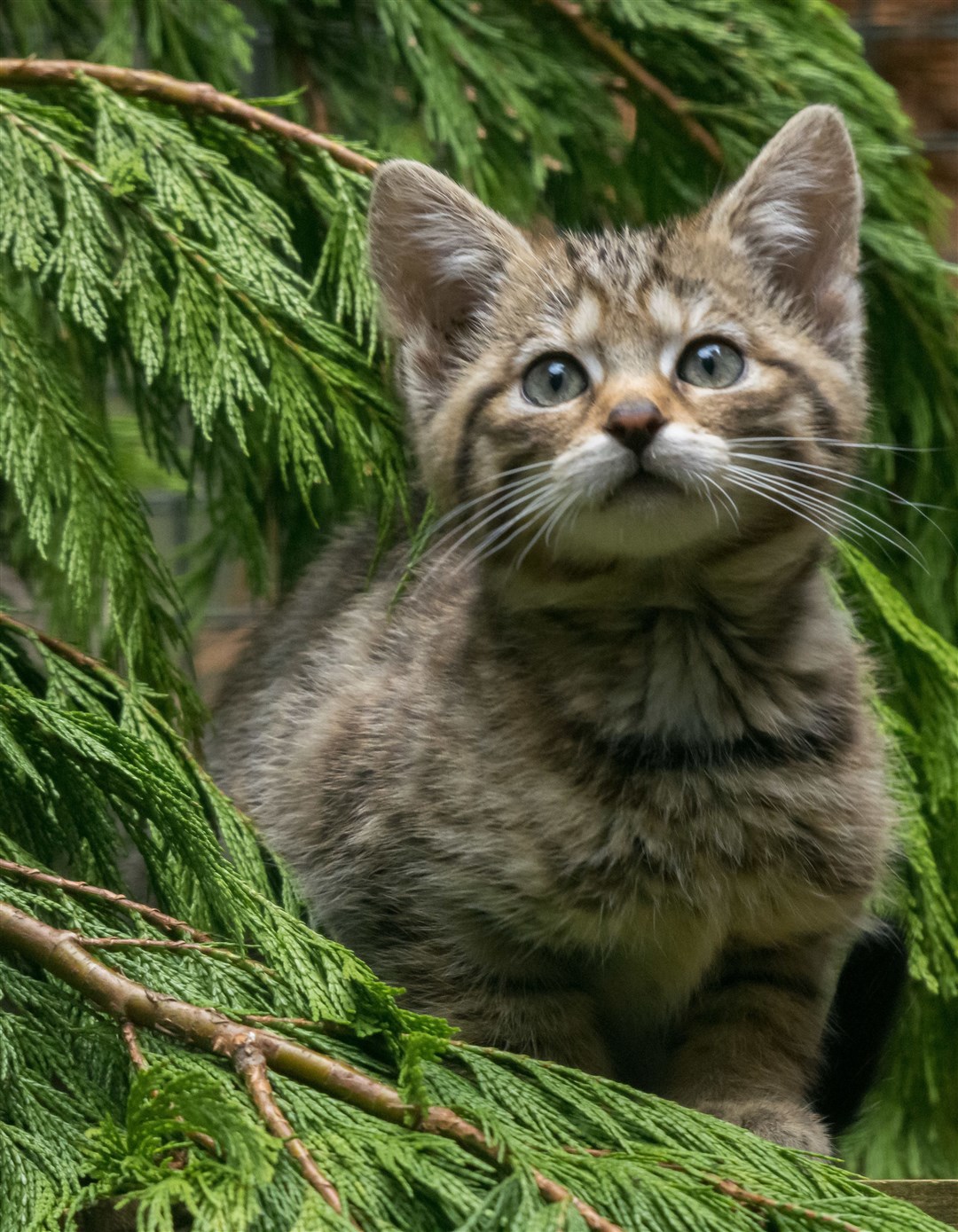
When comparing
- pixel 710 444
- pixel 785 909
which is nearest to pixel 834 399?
pixel 710 444

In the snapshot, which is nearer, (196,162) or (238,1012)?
(238,1012)

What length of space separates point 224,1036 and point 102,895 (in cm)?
22

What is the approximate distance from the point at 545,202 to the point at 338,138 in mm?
596

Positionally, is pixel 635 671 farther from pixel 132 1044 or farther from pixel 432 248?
pixel 132 1044

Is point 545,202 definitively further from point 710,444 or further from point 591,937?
point 591,937

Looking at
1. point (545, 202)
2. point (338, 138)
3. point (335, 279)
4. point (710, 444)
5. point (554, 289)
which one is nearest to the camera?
point (710, 444)

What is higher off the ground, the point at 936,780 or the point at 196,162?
the point at 196,162

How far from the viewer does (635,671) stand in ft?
5.56

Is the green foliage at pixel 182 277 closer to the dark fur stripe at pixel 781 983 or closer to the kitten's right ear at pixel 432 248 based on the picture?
the kitten's right ear at pixel 432 248

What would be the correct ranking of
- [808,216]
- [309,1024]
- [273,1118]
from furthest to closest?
[808,216]
[309,1024]
[273,1118]

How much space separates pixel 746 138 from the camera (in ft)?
7.59

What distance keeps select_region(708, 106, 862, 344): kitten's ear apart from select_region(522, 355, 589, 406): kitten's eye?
0.94 ft

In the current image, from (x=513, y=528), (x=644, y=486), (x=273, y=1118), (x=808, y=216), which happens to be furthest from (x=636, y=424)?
(x=273, y=1118)

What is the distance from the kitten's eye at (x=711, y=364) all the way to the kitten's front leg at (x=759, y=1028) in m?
0.65
